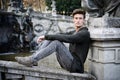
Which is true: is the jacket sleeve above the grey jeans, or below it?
above

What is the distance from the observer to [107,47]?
187 inches

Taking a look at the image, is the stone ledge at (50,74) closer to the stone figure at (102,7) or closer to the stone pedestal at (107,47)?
the stone pedestal at (107,47)

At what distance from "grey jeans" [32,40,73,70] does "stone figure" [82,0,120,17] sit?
3.19ft

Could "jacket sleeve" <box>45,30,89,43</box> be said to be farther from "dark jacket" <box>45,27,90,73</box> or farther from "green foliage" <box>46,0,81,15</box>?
"green foliage" <box>46,0,81,15</box>

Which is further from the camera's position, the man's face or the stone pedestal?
the man's face

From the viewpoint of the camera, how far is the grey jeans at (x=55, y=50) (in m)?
4.98

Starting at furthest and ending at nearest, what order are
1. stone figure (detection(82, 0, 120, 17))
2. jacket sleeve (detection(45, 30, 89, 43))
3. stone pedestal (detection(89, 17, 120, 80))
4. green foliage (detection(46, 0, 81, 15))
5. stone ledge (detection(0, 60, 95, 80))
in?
green foliage (detection(46, 0, 81, 15))
stone figure (detection(82, 0, 120, 17))
jacket sleeve (detection(45, 30, 89, 43))
stone ledge (detection(0, 60, 95, 80))
stone pedestal (detection(89, 17, 120, 80))

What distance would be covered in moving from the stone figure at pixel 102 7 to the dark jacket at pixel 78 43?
74 centimetres

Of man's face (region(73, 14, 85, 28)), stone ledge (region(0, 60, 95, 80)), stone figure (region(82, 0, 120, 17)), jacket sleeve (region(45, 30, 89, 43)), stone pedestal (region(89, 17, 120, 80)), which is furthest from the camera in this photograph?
stone figure (region(82, 0, 120, 17))

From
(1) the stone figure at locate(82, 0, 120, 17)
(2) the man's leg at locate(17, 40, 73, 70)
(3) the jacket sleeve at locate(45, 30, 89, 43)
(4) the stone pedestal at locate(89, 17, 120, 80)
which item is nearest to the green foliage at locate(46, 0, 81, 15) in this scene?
(1) the stone figure at locate(82, 0, 120, 17)

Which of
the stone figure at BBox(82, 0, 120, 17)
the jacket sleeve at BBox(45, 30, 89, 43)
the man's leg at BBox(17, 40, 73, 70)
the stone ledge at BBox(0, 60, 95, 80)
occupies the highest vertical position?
the stone figure at BBox(82, 0, 120, 17)

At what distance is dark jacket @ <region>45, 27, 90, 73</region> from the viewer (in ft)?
16.4

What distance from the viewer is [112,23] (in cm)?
484

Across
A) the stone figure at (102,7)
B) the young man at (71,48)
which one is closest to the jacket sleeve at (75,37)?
the young man at (71,48)
